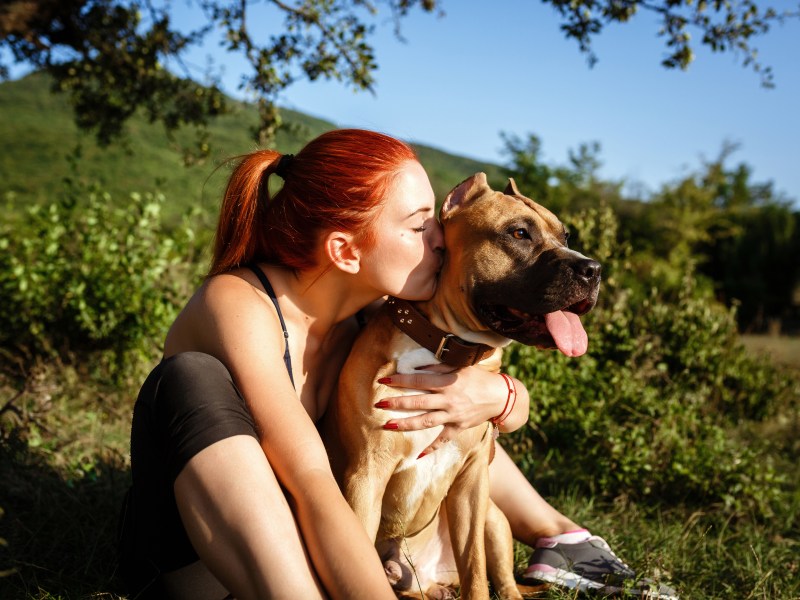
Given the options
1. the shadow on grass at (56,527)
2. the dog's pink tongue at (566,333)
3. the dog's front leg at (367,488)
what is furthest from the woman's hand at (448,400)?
the shadow on grass at (56,527)

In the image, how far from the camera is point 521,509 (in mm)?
3033

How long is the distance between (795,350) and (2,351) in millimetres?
8564

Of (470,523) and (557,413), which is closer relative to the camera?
(470,523)

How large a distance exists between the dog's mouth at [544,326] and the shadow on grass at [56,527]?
1.66 metres

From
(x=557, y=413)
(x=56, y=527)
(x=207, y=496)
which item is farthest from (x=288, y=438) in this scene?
(x=557, y=413)

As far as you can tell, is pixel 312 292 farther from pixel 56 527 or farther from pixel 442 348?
pixel 56 527

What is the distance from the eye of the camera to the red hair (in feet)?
8.16

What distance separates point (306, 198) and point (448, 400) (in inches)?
34.4

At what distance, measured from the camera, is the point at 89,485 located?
139 inches

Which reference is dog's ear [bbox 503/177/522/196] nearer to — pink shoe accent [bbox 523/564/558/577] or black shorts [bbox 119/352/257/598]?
black shorts [bbox 119/352/257/598]

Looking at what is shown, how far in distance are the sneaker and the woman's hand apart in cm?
70

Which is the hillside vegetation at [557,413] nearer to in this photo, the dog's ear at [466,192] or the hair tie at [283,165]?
the hair tie at [283,165]

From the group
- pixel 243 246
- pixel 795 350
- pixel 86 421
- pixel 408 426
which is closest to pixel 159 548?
pixel 408 426

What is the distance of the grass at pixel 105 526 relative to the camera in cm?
280
